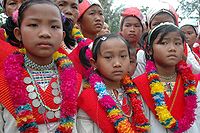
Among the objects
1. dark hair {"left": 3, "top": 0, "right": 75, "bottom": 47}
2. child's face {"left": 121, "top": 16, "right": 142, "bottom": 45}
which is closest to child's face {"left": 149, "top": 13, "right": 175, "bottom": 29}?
child's face {"left": 121, "top": 16, "right": 142, "bottom": 45}

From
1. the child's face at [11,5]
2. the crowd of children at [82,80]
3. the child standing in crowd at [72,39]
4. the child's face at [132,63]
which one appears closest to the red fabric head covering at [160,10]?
the crowd of children at [82,80]

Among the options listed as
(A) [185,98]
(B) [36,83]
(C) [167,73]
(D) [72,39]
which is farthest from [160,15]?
(B) [36,83]

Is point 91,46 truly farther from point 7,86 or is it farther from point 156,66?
point 7,86

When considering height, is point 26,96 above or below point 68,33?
below

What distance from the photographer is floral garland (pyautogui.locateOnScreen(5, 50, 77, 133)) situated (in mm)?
2617

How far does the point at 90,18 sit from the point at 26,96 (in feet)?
6.80

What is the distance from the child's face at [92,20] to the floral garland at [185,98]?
3.60ft

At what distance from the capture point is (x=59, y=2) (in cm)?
379

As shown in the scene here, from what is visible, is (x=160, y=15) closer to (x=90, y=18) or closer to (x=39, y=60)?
(x=90, y=18)

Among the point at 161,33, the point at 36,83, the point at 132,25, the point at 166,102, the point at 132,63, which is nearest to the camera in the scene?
the point at 36,83

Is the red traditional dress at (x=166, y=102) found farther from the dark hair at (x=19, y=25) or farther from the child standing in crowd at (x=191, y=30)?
the child standing in crowd at (x=191, y=30)

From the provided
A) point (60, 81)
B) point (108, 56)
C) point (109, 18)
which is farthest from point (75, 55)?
point (109, 18)

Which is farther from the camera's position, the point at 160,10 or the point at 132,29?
the point at 132,29

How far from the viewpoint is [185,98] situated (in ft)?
11.5
